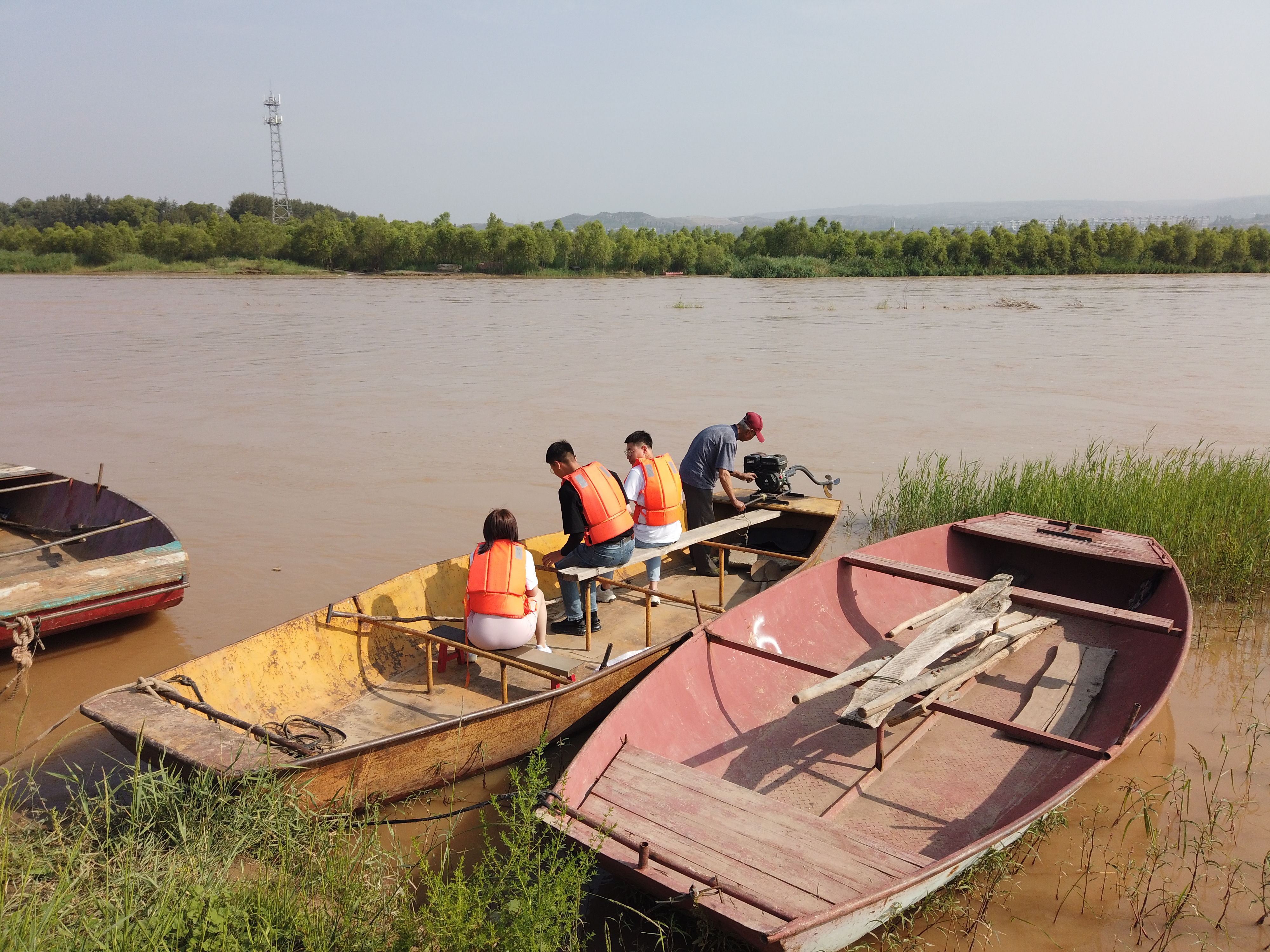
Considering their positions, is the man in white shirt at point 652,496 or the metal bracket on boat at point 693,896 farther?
the man in white shirt at point 652,496

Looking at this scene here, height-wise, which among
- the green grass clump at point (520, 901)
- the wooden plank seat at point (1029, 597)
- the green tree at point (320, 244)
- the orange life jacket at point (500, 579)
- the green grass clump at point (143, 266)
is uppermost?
the green tree at point (320, 244)

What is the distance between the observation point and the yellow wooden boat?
4.17 m

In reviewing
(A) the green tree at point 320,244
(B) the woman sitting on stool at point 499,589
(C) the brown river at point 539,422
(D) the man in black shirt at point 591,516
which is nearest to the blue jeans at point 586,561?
(D) the man in black shirt at point 591,516

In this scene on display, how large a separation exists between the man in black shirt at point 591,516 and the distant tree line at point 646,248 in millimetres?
60702

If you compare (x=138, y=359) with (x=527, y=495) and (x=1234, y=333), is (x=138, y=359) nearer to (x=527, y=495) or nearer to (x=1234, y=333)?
(x=527, y=495)

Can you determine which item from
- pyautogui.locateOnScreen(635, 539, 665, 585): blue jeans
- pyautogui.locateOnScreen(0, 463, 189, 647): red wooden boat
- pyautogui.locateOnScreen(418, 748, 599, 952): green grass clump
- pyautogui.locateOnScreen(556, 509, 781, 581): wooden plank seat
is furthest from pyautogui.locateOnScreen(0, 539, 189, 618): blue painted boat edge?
pyautogui.locateOnScreen(418, 748, 599, 952): green grass clump

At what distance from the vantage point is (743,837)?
362 centimetres

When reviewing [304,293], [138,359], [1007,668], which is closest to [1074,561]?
[1007,668]

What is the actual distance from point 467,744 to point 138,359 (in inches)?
829

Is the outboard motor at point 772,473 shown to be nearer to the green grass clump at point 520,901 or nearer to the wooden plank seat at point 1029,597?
the wooden plank seat at point 1029,597

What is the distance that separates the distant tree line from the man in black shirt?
60.7 metres

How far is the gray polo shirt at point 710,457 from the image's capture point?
24.9ft

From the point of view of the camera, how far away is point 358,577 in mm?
8570

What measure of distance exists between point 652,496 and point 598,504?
0.77 metres
